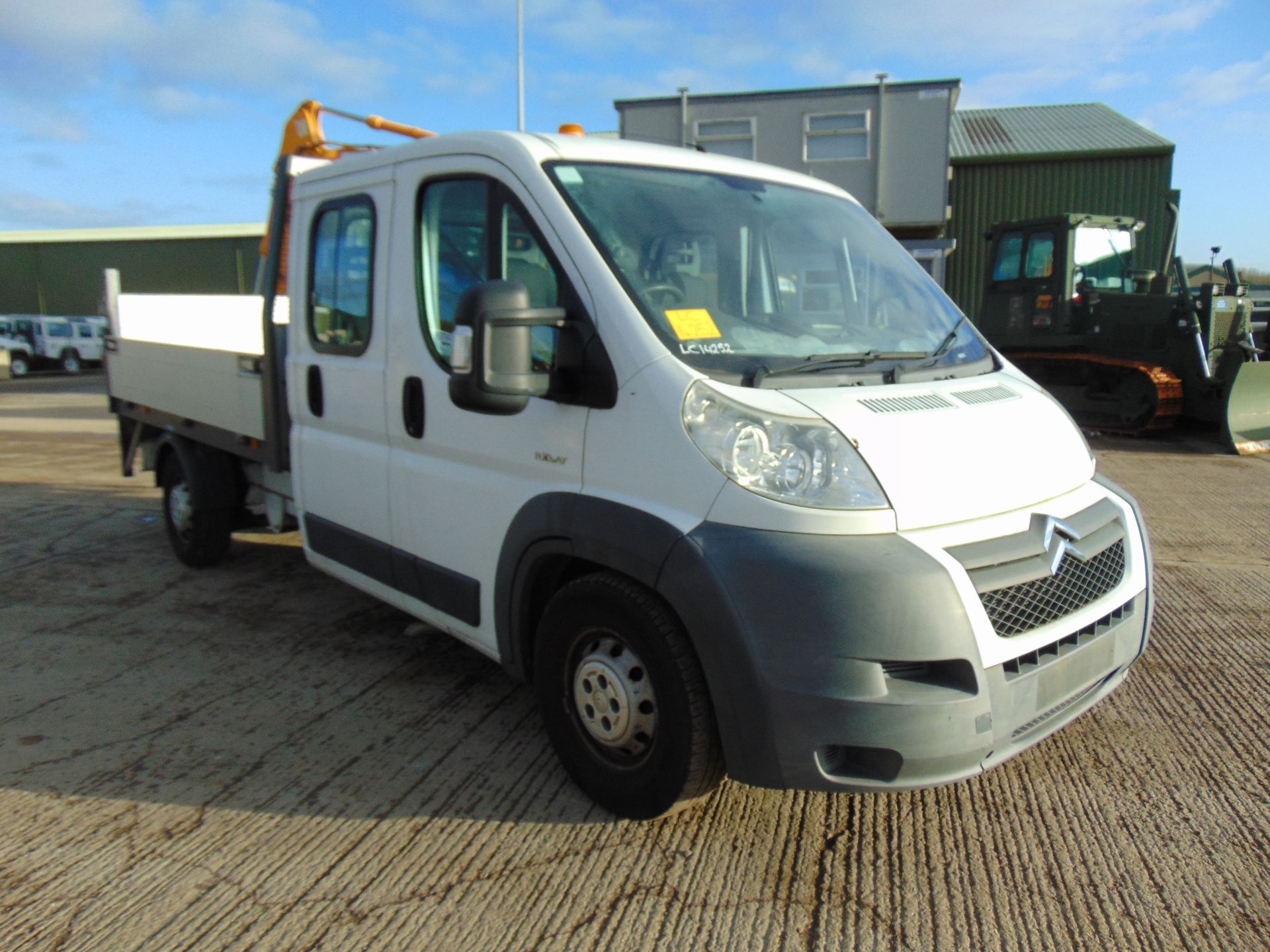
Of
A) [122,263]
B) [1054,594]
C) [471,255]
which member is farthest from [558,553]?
[122,263]

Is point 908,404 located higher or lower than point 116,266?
lower

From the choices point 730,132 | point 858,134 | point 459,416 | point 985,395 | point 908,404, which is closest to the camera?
point 908,404

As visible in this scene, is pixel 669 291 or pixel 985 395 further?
pixel 985 395

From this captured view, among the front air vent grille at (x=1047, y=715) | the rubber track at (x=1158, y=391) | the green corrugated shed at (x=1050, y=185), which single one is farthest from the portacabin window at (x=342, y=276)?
the green corrugated shed at (x=1050, y=185)

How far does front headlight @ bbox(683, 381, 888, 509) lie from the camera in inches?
98.3

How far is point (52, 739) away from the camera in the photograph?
11.8 ft

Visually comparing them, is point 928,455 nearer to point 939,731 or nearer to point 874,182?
point 939,731

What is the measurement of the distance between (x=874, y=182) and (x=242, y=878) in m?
20.9

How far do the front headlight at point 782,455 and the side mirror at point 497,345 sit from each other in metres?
0.52

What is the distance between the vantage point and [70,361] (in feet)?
94.6

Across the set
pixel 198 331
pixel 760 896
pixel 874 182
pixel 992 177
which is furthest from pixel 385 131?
pixel 992 177

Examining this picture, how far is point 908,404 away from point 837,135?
1994 cm

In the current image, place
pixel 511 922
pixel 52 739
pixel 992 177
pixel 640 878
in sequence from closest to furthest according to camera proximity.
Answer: pixel 511 922 → pixel 640 878 → pixel 52 739 → pixel 992 177

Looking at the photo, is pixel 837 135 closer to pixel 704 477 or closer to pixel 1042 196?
pixel 1042 196
